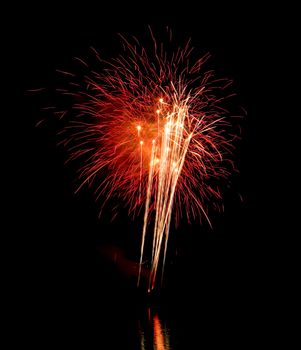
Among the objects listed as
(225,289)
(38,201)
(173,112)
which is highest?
(38,201)

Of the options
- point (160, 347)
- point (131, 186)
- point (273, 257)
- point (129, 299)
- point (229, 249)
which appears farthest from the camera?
point (229, 249)

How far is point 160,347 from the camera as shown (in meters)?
9.01

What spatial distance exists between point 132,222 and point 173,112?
11622 mm

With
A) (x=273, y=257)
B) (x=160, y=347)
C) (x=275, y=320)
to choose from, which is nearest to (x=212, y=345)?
(x=160, y=347)

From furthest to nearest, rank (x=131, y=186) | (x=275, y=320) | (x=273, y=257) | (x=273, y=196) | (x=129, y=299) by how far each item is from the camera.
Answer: (x=273, y=196), (x=273, y=257), (x=131, y=186), (x=129, y=299), (x=275, y=320)

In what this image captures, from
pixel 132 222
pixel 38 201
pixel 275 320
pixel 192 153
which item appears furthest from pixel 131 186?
pixel 38 201

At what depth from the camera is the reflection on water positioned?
9086mm

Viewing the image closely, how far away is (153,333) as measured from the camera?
983 cm

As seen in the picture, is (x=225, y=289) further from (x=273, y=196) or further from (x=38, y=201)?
(x=38, y=201)

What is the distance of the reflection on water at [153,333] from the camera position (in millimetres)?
9086

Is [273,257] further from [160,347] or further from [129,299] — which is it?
[160,347]

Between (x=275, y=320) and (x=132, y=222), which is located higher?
(x=132, y=222)

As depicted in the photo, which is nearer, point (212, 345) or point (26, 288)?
point (212, 345)

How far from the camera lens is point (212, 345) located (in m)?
9.51
